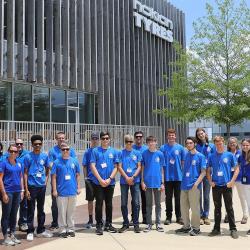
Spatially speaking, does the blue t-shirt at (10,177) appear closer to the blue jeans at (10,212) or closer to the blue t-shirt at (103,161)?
the blue jeans at (10,212)

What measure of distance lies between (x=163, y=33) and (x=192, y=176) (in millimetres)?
20778

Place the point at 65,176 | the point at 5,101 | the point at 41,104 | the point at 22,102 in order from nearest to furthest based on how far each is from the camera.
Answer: the point at 65,176 < the point at 5,101 < the point at 22,102 < the point at 41,104

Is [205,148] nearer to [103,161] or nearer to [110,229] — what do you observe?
[103,161]

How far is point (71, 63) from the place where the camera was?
20547mm

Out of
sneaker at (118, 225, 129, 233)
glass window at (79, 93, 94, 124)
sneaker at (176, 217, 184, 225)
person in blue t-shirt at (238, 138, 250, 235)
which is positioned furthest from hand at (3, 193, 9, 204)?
glass window at (79, 93, 94, 124)

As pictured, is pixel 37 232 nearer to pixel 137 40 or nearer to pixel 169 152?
pixel 169 152

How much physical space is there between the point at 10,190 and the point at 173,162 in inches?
139

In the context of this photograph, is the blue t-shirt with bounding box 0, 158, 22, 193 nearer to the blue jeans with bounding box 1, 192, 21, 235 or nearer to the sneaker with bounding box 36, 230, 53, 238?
the blue jeans with bounding box 1, 192, 21, 235

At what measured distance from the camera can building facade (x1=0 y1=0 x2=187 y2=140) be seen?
701 inches

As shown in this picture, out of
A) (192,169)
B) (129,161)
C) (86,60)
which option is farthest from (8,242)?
(86,60)

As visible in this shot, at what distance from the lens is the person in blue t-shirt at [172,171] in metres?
9.30

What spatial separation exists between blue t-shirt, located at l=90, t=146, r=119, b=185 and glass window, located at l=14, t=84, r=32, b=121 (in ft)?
33.5

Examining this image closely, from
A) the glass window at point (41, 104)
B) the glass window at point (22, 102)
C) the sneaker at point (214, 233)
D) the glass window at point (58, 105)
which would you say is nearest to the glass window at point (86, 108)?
the glass window at point (58, 105)

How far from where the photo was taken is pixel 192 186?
8.30 metres
